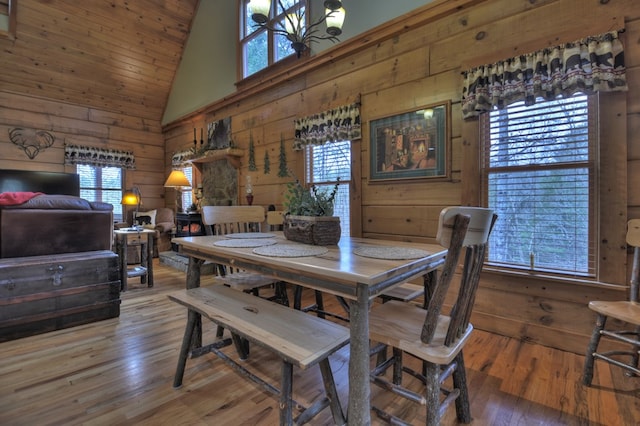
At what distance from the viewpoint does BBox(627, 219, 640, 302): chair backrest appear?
180cm

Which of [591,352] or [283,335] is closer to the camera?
[283,335]

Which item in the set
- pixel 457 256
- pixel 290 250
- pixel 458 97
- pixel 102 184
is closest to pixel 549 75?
pixel 458 97

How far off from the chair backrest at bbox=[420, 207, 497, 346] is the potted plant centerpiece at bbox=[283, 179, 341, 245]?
75 cm

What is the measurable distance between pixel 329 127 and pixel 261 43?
196 centimetres

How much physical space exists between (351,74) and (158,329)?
10.00 ft

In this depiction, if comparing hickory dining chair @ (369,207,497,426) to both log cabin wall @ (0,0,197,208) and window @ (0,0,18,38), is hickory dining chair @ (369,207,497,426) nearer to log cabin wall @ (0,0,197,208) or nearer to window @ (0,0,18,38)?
log cabin wall @ (0,0,197,208)

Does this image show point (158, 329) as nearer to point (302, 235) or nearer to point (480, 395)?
point (302, 235)

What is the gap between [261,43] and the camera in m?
4.32

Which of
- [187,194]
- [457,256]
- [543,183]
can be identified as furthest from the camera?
[187,194]

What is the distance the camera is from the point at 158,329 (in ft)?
8.23

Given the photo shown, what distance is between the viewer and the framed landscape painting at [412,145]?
2641mm

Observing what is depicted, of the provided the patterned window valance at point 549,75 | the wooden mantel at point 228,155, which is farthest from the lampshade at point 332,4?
the wooden mantel at point 228,155

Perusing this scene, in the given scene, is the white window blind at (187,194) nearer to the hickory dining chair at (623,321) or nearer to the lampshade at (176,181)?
the lampshade at (176,181)

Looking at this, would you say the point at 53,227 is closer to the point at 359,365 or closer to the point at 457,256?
the point at 359,365
